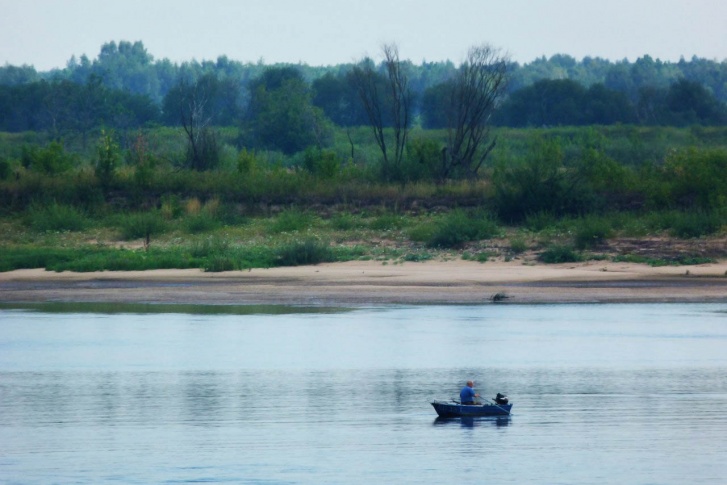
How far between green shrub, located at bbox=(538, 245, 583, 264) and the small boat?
51.4ft

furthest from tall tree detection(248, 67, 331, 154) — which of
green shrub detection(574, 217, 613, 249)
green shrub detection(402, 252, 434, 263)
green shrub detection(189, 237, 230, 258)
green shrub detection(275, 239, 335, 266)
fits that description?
green shrub detection(574, 217, 613, 249)

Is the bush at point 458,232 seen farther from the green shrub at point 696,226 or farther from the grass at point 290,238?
the green shrub at point 696,226

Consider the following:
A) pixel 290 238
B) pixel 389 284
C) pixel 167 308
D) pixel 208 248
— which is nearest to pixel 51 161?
pixel 290 238

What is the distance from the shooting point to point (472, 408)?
1756 cm

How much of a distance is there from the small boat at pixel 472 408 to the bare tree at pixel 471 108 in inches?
1053

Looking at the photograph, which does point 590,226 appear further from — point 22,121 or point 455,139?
point 22,121

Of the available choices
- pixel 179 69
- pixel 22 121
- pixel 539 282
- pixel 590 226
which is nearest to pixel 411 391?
pixel 539 282

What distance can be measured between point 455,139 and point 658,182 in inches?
384

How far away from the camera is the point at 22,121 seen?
91.1m

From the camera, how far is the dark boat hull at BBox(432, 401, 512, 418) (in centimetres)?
1752

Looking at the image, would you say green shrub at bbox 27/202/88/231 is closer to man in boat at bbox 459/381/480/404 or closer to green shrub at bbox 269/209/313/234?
green shrub at bbox 269/209/313/234

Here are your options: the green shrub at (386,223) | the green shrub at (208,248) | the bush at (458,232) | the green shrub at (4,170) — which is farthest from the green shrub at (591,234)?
the green shrub at (4,170)

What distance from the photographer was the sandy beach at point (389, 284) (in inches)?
1139

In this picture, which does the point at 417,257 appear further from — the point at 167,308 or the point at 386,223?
the point at 167,308
